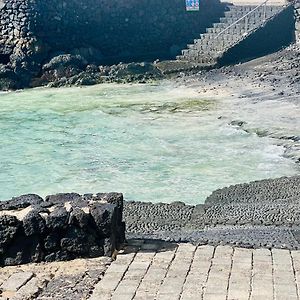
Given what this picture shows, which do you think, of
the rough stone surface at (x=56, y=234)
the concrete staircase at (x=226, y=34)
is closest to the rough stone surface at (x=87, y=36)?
the concrete staircase at (x=226, y=34)

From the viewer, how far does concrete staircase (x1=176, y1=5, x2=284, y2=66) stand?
2947cm

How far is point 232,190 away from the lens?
12602 millimetres

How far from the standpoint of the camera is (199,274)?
6.59 meters

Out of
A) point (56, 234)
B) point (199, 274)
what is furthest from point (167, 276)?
point (56, 234)

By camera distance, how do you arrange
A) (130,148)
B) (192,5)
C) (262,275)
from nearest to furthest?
(262,275)
(130,148)
(192,5)

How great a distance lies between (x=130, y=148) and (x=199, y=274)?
10.4 m

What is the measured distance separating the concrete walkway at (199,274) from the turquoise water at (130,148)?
5.25m

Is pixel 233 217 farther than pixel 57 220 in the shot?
Yes

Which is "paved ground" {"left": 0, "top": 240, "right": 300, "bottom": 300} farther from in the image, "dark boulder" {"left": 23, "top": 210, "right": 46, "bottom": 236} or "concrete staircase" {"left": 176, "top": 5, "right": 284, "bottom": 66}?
"concrete staircase" {"left": 176, "top": 5, "right": 284, "bottom": 66}

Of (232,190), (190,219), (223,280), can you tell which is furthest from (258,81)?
(223,280)

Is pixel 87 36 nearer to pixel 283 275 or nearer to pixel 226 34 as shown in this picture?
pixel 226 34

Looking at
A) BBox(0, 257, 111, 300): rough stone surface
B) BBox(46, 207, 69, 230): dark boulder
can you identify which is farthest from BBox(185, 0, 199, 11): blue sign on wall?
BBox(0, 257, 111, 300): rough stone surface

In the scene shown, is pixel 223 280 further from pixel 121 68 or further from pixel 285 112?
pixel 121 68

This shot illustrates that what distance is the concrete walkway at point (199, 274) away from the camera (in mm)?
6148
